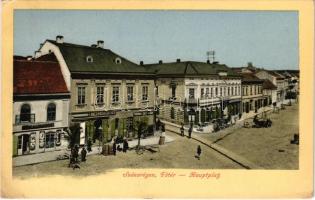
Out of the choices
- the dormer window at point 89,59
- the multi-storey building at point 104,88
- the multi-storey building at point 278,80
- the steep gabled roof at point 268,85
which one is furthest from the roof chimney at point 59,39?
the steep gabled roof at point 268,85

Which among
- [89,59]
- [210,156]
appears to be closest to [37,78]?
[89,59]

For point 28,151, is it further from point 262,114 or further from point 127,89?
point 262,114

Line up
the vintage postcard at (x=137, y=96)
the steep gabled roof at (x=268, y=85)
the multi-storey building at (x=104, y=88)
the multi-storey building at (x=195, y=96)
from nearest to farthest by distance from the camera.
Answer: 1. the vintage postcard at (x=137, y=96)
2. the multi-storey building at (x=104, y=88)
3. the multi-storey building at (x=195, y=96)
4. the steep gabled roof at (x=268, y=85)

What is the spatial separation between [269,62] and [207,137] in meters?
1.21

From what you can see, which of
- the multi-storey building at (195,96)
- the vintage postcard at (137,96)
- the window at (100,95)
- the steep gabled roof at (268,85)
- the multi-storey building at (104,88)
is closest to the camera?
the vintage postcard at (137,96)

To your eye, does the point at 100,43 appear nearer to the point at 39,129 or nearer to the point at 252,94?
the point at 39,129

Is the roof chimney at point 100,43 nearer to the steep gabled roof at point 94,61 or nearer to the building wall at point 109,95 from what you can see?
the steep gabled roof at point 94,61

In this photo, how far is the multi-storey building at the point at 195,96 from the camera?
14.6ft

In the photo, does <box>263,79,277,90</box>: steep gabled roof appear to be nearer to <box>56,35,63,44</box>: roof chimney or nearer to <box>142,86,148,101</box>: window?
<box>142,86,148,101</box>: window

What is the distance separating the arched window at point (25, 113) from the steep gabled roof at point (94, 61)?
0.66m

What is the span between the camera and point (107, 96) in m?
4.35

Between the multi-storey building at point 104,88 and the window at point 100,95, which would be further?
the window at point 100,95

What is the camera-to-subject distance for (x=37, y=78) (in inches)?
165

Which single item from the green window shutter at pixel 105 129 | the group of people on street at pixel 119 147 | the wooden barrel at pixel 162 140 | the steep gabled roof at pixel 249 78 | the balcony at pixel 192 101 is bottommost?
the group of people on street at pixel 119 147
